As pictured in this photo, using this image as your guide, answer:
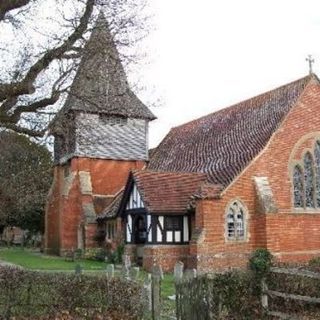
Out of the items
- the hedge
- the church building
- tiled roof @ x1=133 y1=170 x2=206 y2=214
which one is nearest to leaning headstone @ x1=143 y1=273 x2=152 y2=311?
the hedge

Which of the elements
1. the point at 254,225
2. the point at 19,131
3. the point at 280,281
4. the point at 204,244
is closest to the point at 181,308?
the point at 280,281

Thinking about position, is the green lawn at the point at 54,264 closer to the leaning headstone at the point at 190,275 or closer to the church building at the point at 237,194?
the church building at the point at 237,194

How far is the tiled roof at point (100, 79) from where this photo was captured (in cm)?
1559

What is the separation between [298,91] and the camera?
101 ft

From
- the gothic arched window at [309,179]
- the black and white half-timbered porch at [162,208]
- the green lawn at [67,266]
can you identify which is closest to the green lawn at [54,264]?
the green lawn at [67,266]

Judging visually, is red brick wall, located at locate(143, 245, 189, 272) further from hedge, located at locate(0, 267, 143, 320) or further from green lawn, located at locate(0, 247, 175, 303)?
hedge, located at locate(0, 267, 143, 320)

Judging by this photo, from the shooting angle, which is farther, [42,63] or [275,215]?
[275,215]

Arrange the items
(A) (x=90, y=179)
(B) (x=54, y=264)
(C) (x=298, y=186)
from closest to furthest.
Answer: (C) (x=298, y=186), (B) (x=54, y=264), (A) (x=90, y=179)

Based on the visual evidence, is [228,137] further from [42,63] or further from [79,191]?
[42,63]

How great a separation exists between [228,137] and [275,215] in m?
7.23

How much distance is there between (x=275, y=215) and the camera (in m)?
27.6

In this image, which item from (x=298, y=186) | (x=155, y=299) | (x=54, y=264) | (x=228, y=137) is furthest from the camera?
(x=228, y=137)

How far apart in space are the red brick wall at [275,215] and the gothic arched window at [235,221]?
0.31m

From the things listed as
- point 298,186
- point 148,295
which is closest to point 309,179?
point 298,186
